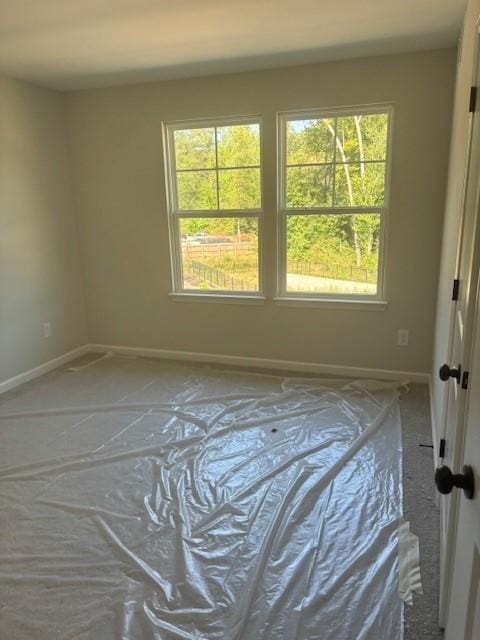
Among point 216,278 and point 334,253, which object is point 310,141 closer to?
point 334,253

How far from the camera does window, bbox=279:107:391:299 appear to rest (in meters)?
3.47

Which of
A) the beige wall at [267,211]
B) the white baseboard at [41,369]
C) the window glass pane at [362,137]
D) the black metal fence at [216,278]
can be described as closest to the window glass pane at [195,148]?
the beige wall at [267,211]

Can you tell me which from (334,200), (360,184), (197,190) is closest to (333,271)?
(334,200)

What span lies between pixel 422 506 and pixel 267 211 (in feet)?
8.32

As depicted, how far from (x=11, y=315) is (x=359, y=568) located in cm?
327

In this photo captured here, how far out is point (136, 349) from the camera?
450 cm

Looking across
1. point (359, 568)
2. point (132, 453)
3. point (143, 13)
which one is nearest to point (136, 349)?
point (132, 453)

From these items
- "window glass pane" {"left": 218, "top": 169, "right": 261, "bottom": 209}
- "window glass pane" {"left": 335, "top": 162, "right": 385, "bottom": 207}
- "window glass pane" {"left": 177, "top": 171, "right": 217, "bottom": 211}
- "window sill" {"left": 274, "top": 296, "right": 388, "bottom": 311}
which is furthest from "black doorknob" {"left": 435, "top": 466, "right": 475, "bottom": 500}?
"window glass pane" {"left": 177, "top": 171, "right": 217, "bottom": 211}

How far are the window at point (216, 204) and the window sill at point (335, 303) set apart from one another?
0.32m

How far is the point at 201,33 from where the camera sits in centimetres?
276

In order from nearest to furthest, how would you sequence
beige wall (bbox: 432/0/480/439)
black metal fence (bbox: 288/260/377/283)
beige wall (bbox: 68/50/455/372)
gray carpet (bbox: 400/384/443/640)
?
gray carpet (bbox: 400/384/443/640) → beige wall (bbox: 432/0/480/439) → beige wall (bbox: 68/50/455/372) → black metal fence (bbox: 288/260/377/283)

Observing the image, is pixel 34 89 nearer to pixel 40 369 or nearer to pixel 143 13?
pixel 143 13

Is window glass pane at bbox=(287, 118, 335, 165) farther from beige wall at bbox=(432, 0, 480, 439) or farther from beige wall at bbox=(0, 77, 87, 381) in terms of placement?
beige wall at bbox=(0, 77, 87, 381)

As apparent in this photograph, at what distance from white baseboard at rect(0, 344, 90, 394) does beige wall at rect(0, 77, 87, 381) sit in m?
0.05
